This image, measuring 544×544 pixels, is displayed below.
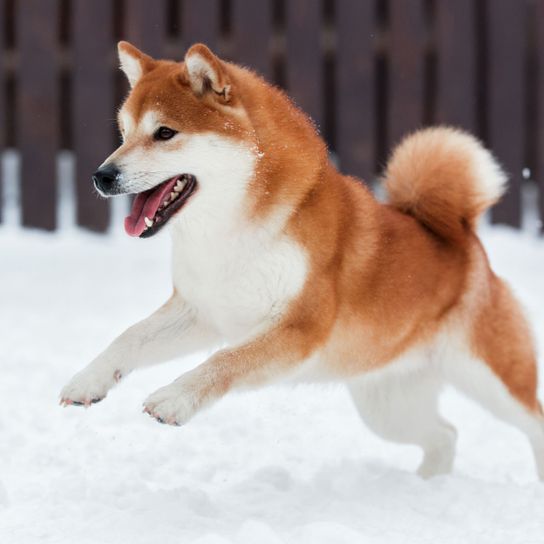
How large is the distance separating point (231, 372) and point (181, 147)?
0.63 meters

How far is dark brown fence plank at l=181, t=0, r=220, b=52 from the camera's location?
6133 millimetres

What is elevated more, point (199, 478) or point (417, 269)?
point (417, 269)

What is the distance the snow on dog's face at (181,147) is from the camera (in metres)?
2.94

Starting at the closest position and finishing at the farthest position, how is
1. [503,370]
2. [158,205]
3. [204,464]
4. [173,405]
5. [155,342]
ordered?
[173,405] → [158,205] → [155,342] → [503,370] → [204,464]

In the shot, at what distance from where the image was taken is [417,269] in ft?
11.5

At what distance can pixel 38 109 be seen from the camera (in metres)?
6.14

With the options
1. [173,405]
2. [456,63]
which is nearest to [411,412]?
[173,405]

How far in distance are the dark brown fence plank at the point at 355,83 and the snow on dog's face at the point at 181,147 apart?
123 inches

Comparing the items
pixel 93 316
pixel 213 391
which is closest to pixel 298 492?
pixel 213 391

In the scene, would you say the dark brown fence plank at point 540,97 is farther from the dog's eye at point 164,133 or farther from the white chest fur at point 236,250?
the dog's eye at point 164,133

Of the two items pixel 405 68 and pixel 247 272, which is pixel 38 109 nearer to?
pixel 405 68

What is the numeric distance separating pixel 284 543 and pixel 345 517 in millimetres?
357

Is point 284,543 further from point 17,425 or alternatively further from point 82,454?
point 17,425

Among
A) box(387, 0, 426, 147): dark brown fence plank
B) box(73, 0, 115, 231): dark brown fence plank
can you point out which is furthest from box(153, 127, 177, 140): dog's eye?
box(387, 0, 426, 147): dark brown fence plank
